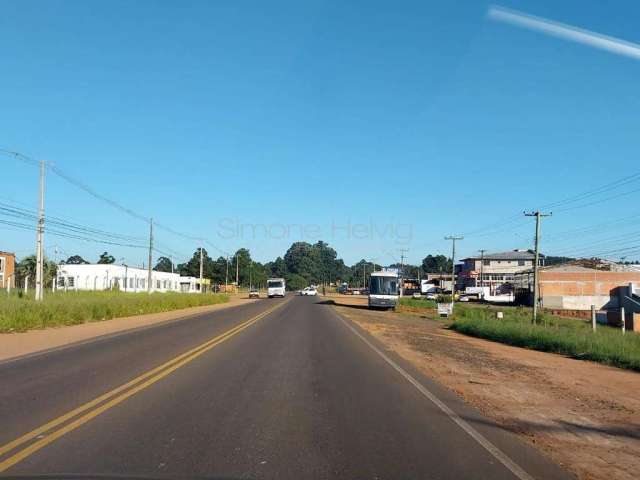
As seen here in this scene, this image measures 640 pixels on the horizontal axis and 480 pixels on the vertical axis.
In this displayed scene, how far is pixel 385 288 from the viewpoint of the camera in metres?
59.1

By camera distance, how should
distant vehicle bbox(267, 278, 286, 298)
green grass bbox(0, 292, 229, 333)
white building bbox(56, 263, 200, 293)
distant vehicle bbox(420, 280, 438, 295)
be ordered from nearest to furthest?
green grass bbox(0, 292, 229, 333), white building bbox(56, 263, 200, 293), distant vehicle bbox(267, 278, 286, 298), distant vehicle bbox(420, 280, 438, 295)

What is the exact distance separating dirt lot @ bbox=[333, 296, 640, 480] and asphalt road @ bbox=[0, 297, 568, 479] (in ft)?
1.64

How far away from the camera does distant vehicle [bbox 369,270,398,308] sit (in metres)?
58.8

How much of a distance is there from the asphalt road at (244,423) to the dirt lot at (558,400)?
50 cm

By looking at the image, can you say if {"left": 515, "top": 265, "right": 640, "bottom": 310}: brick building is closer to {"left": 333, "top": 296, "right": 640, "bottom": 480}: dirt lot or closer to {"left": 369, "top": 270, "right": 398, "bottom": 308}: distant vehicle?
{"left": 369, "top": 270, "right": 398, "bottom": 308}: distant vehicle

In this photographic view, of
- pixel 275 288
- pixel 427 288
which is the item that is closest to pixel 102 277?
pixel 275 288

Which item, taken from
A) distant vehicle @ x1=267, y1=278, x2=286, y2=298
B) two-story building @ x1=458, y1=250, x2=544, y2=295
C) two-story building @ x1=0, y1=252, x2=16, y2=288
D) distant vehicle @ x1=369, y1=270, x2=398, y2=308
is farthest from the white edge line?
two-story building @ x1=458, y1=250, x2=544, y2=295

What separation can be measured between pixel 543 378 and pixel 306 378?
606cm

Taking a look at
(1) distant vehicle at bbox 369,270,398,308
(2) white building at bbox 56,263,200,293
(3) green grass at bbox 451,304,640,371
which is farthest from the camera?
(2) white building at bbox 56,263,200,293

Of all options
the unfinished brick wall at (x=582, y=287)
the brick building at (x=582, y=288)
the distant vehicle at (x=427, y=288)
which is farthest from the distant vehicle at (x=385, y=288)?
the distant vehicle at (x=427, y=288)

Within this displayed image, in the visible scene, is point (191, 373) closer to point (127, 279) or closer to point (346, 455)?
point (346, 455)

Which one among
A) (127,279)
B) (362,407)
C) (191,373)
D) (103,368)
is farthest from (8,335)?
(127,279)

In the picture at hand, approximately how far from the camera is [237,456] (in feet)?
22.2

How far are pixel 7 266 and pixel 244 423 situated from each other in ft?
325
